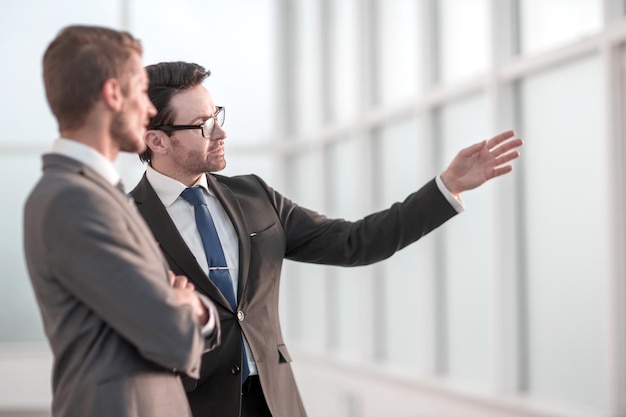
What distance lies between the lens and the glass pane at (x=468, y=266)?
5.20 metres

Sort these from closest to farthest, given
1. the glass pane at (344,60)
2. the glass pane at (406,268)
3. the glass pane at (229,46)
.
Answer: the glass pane at (406,268) → the glass pane at (344,60) → the glass pane at (229,46)

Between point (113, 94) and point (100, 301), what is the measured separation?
0.35m

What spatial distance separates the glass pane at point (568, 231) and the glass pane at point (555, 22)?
129mm

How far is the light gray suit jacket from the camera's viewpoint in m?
1.78

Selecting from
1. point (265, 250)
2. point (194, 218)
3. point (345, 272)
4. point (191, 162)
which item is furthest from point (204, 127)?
point (345, 272)

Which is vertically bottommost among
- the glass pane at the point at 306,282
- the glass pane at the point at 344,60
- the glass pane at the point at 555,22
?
the glass pane at the point at 306,282

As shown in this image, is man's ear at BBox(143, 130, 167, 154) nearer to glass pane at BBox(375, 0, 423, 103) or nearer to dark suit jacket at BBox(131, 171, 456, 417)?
dark suit jacket at BBox(131, 171, 456, 417)

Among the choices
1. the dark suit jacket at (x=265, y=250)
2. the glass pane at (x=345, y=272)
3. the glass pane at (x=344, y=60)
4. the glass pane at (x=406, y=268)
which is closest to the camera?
the dark suit jacket at (x=265, y=250)

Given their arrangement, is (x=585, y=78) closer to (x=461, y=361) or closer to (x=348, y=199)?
(x=461, y=361)

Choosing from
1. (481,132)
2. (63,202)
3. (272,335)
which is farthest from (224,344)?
(481,132)

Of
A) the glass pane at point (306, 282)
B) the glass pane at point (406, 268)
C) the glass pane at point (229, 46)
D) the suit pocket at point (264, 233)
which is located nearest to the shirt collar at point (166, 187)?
the suit pocket at point (264, 233)

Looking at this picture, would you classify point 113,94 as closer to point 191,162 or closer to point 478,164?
point 191,162

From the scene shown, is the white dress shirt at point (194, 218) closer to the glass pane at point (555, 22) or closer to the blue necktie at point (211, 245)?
the blue necktie at point (211, 245)

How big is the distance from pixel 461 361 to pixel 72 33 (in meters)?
3.98
